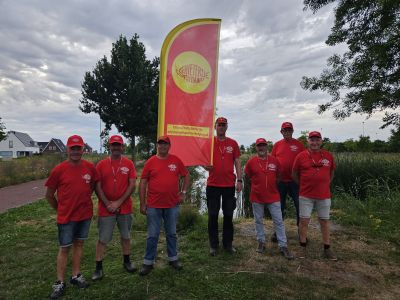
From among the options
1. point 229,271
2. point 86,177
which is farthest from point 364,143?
point 86,177

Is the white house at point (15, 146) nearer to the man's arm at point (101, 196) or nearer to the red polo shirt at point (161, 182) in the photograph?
the man's arm at point (101, 196)

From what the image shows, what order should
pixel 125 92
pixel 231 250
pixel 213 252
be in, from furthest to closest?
pixel 125 92 < pixel 231 250 < pixel 213 252

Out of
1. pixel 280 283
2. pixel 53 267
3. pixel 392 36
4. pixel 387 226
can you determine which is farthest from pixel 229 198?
pixel 392 36

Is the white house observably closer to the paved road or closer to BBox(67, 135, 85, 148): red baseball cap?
the paved road

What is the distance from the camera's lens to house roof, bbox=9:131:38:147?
238ft

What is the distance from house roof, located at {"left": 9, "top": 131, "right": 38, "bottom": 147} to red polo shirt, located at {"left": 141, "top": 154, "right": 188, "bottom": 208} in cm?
7772

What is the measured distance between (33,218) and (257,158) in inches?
262

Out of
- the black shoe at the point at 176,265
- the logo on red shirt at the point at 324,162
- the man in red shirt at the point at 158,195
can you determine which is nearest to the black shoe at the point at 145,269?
the man in red shirt at the point at 158,195

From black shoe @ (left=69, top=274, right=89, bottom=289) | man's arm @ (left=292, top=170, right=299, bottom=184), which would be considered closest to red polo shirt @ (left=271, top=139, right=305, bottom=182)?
man's arm @ (left=292, top=170, right=299, bottom=184)

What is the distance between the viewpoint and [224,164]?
5129 mm

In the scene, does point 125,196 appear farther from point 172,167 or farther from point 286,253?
point 286,253

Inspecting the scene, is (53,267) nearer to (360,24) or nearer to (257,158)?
(257,158)

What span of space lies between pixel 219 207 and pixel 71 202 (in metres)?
2.25

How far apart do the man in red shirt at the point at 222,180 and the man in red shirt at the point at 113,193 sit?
1335 millimetres
